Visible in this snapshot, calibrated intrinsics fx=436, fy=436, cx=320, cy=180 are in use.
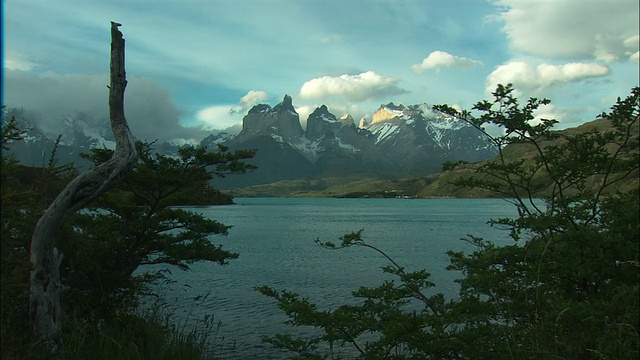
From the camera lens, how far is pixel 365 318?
1020 cm

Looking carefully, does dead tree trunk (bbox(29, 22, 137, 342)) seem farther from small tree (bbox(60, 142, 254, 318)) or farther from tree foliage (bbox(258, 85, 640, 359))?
small tree (bbox(60, 142, 254, 318))

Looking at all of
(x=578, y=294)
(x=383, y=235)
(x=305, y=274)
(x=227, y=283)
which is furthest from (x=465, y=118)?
(x=383, y=235)

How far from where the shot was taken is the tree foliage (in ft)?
19.3

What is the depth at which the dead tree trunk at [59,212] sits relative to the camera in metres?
7.65

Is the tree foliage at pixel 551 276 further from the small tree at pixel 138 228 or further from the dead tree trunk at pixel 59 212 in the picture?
the small tree at pixel 138 228

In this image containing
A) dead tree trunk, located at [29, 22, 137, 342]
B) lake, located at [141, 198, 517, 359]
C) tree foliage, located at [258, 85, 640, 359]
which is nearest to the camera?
tree foliage, located at [258, 85, 640, 359]

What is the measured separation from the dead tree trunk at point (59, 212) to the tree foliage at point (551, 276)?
4.61 m

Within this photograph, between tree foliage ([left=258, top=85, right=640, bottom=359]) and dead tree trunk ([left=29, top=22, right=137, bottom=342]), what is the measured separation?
15.1 feet

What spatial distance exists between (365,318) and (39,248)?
22.4 feet

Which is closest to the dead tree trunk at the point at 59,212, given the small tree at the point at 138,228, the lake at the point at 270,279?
the small tree at the point at 138,228

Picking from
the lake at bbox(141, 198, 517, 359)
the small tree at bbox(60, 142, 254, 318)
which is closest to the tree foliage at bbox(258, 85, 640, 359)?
the small tree at bbox(60, 142, 254, 318)

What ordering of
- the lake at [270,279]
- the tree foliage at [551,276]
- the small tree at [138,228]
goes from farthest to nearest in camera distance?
the lake at [270,279] < the small tree at [138,228] < the tree foliage at [551,276]

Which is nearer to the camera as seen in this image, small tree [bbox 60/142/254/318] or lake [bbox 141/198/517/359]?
small tree [bbox 60/142/254/318]

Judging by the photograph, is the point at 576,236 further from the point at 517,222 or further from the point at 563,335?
the point at 517,222
